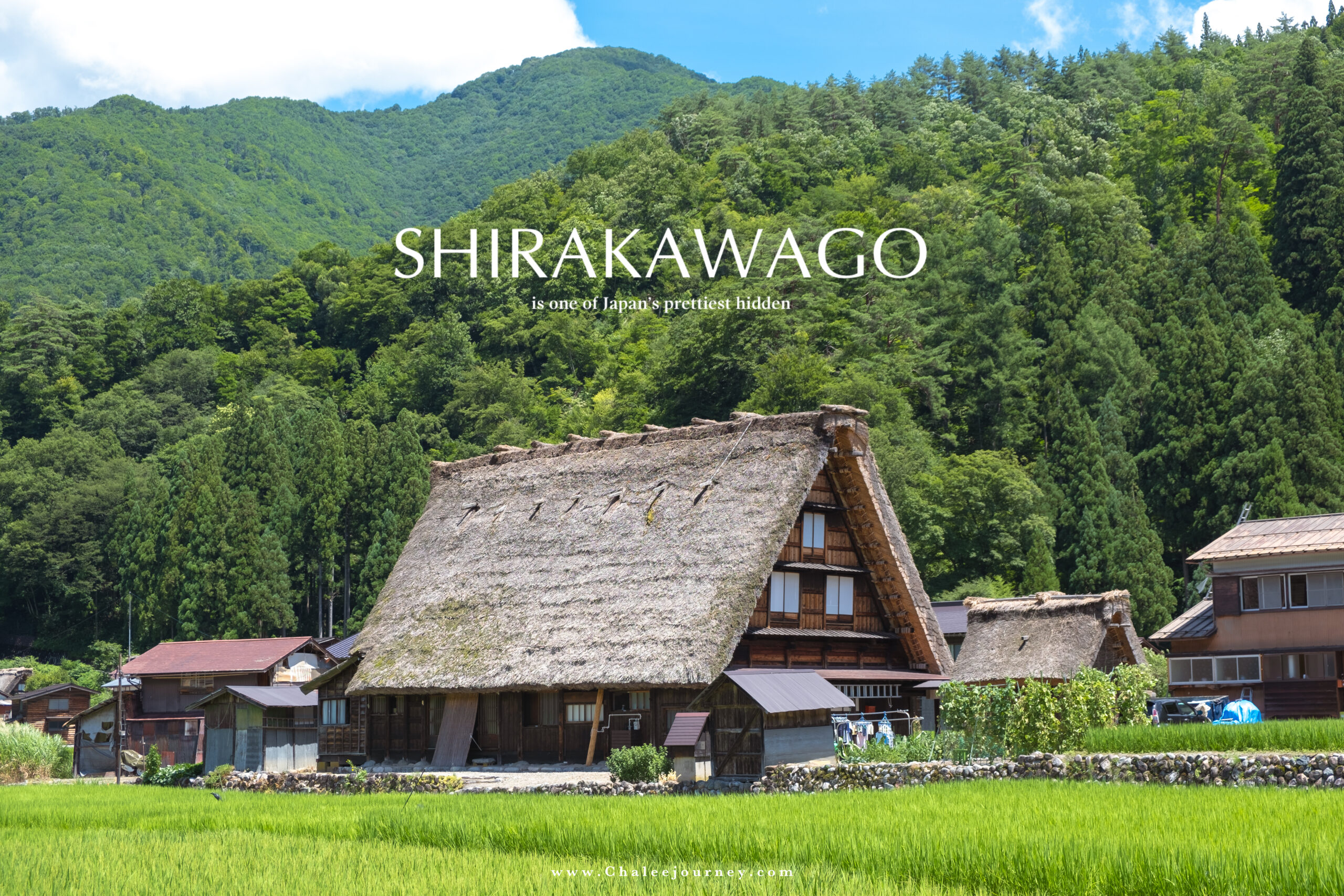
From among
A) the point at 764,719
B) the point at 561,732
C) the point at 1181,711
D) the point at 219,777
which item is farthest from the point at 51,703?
the point at 1181,711

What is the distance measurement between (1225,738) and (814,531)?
1134 cm

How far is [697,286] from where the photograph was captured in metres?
69.6

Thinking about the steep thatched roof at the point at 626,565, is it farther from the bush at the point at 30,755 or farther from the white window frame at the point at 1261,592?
Answer: the bush at the point at 30,755

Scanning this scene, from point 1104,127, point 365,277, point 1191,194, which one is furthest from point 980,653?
point 1104,127

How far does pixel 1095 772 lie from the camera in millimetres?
16094

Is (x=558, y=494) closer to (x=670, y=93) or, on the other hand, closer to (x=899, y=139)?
(x=899, y=139)

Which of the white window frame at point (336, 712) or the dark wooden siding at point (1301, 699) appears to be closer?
the dark wooden siding at point (1301, 699)

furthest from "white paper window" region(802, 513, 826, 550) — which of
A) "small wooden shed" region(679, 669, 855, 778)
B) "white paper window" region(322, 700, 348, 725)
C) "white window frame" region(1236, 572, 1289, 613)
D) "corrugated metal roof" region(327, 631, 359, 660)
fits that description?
"corrugated metal roof" region(327, 631, 359, 660)

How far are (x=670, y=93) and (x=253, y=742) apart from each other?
154008 mm

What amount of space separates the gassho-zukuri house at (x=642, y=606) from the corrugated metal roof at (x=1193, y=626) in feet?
22.5

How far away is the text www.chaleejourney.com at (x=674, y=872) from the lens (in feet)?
32.2

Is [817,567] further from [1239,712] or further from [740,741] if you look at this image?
[1239,712]

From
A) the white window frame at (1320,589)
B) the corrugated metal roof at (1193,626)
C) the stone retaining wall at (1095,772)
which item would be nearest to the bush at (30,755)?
the stone retaining wall at (1095,772)

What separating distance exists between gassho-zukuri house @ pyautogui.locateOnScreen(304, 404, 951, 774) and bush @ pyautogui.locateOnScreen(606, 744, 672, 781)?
1967mm
